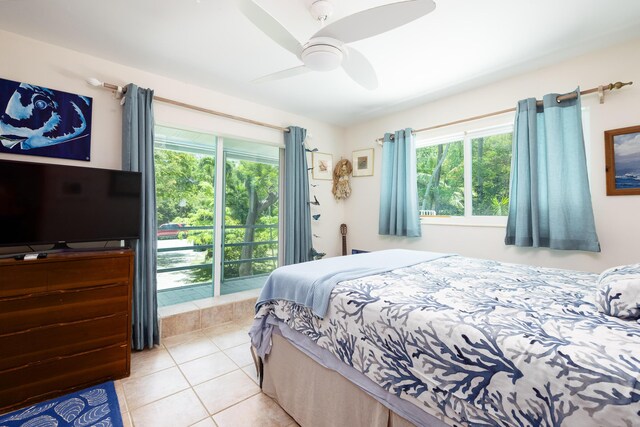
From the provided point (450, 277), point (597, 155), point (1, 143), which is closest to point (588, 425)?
point (450, 277)

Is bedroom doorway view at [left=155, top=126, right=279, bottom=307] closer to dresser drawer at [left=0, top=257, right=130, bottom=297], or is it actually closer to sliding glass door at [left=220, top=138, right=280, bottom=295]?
sliding glass door at [left=220, top=138, right=280, bottom=295]

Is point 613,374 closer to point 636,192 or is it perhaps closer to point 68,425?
point 636,192

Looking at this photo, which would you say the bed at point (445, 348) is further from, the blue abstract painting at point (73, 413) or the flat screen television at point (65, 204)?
the flat screen television at point (65, 204)

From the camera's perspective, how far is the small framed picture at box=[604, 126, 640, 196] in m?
1.98

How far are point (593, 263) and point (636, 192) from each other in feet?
1.93

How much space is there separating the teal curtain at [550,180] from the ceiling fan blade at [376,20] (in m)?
1.78

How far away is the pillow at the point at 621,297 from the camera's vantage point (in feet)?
3.09

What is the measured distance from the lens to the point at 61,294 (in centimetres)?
173

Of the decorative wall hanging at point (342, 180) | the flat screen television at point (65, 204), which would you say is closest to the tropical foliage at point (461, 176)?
the decorative wall hanging at point (342, 180)

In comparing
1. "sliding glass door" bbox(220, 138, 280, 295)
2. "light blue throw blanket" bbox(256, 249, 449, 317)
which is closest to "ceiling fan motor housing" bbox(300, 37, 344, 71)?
"light blue throw blanket" bbox(256, 249, 449, 317)

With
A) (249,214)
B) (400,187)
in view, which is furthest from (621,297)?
(249,214)

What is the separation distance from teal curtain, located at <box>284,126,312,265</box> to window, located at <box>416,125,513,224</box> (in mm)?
1438

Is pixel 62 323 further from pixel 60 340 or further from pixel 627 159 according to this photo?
pixel 627 159

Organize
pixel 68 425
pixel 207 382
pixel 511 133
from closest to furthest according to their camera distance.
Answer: pixel 68 425, pixel 207 382, pixel 511 133
